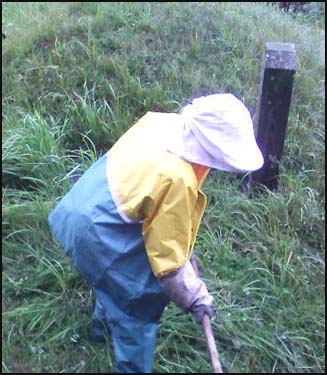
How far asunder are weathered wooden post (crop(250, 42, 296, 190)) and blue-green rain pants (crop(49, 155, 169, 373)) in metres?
1.55

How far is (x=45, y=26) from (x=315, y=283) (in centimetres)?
287

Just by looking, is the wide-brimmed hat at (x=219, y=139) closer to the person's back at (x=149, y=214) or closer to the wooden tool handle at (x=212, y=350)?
the person's back at (x=149, y=214)

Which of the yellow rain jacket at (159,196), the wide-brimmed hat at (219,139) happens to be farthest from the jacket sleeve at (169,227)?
the wide-brimmed hat at (219,139)

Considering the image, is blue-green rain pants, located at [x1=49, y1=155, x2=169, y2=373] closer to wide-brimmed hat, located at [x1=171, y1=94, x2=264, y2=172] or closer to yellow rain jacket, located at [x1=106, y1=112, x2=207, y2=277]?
yellow rain jacket, located at [x1=106, y1=112, x2=207, y2=277]

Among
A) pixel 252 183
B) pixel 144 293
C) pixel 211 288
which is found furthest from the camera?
pixel 252 183

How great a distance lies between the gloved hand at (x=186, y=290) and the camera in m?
2.91

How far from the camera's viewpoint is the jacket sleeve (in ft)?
9.17

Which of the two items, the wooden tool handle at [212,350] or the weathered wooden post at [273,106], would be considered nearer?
the wooden tool handle at [212,350]

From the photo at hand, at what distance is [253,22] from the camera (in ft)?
20.5

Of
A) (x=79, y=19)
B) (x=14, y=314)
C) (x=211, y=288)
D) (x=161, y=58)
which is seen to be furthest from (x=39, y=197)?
(x=79, y=19)

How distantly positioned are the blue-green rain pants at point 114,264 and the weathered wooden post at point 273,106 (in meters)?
1.55

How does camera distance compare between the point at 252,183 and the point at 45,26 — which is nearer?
the point at 252,183

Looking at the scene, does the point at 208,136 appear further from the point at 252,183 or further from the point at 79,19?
the point at 79,19

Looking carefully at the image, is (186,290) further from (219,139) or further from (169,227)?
(219,139)
